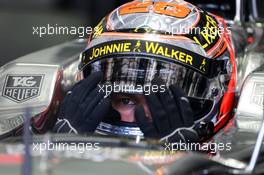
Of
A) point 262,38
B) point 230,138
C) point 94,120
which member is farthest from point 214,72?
point 262,38

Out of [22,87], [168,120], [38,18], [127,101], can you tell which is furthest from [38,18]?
[168,120]

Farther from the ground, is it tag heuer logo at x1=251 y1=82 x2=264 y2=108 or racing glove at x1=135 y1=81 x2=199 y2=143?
tag heuer logo at x1=251 y1=82 x2=264 y2=108

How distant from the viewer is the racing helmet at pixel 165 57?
5.61 feet

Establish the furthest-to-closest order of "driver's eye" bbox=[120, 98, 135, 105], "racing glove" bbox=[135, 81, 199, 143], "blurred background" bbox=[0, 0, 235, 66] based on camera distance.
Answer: "blurred background" bbox=[0, 0, 235, 66]
"driver's eye" bbox=[120, 98, 135, 105]
"racing glove" bbox=[135, 81, 199, 143]

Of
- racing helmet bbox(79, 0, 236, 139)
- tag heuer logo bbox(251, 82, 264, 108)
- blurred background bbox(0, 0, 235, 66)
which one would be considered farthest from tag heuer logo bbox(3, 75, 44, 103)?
blurred background bbox(0, 0, 235, 66)

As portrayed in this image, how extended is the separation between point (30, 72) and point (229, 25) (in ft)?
2.22

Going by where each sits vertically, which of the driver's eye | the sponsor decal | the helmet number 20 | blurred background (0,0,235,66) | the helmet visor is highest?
the helmet number 20

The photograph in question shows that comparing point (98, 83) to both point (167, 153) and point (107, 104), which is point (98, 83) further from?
point (167, 153)

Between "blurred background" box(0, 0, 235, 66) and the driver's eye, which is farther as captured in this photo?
"blurred background" box(0, 0, 235, 66)

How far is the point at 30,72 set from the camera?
189cm

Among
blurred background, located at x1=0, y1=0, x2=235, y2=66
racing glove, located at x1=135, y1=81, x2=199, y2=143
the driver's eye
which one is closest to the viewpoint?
racing glove, located at x1=135, y1=81, x2=199, y2=143

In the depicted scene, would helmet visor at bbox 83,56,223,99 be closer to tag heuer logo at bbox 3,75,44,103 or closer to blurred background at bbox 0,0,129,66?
tag heuer logo at bbox 3,75,44,103

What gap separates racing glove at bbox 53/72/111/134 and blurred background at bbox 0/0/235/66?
2.03 m

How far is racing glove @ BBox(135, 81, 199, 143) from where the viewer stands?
5.41ft
